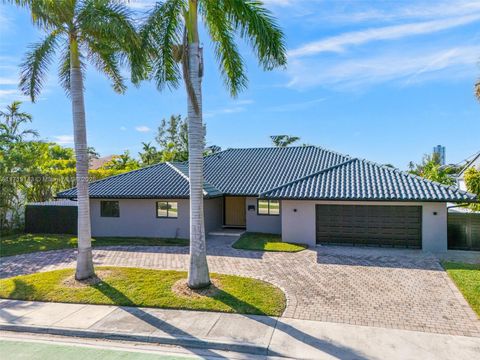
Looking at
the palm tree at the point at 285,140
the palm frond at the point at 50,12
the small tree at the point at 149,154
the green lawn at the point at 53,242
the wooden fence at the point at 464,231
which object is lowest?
the green lawn at the point at 53,242

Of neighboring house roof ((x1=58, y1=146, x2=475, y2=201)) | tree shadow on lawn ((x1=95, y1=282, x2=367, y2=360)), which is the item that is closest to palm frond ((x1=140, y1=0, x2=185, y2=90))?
tree shadow on lawn ((x1=95, y1=282, x2=367, y2=360))

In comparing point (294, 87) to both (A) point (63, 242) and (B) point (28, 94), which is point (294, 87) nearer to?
(B) point (28, 94)

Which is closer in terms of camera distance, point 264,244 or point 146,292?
point 146,292

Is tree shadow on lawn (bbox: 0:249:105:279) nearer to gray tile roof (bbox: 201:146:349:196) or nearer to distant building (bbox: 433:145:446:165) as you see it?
gray tile roof (bbox: 201:146:349:196)

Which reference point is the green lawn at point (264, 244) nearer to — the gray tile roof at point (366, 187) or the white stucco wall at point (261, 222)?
the white stucco wall at point (261, 222)

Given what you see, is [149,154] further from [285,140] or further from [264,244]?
[264,244]

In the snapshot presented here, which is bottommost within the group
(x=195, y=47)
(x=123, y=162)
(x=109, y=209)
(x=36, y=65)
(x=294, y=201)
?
(x=109, y=209)

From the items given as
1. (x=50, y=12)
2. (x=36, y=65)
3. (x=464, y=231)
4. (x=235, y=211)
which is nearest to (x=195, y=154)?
(x=50, y=12)

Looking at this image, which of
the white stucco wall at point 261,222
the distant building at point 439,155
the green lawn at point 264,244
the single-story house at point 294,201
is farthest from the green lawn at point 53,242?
the distant building at point 439,155

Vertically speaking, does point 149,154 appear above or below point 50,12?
below
